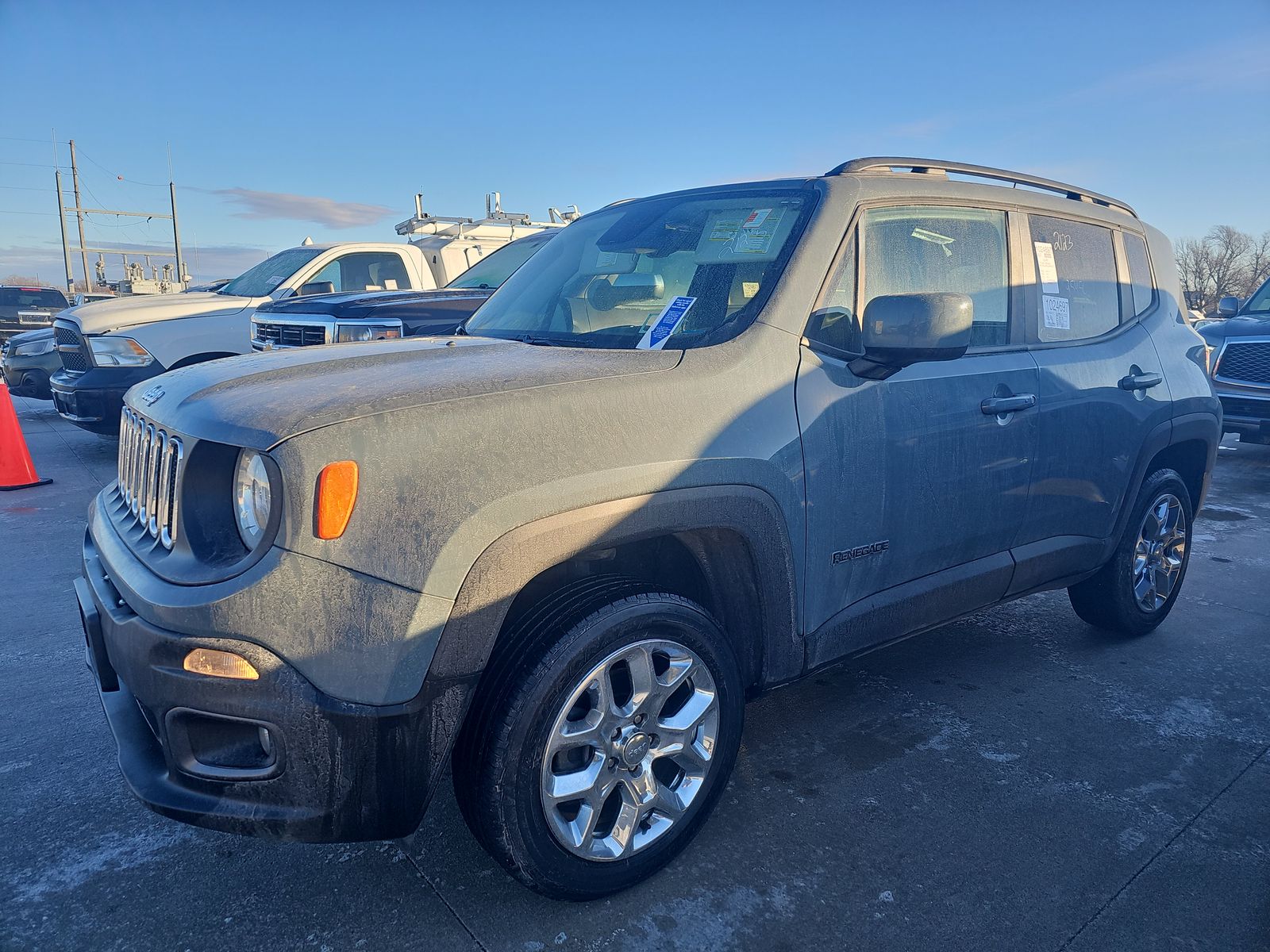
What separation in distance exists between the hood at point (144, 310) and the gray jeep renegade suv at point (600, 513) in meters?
5.83

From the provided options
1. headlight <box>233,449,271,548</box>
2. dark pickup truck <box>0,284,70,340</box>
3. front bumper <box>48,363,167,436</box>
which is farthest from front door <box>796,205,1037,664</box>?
dark pickup truck <box>0,284,70,340</box>

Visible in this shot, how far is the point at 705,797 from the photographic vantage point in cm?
250

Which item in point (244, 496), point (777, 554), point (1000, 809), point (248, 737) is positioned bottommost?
point (1000, 809)

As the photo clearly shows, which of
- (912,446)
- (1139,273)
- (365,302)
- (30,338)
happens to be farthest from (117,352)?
(1139,273)

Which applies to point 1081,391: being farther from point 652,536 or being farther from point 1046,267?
point 652,536

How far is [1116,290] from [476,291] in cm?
482

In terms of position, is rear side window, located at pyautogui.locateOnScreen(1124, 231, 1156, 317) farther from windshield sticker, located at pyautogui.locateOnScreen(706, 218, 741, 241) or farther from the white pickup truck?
the white pickup truck

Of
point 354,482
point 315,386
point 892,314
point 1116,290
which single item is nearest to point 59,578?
point 315,386

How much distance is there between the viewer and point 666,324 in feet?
9.04

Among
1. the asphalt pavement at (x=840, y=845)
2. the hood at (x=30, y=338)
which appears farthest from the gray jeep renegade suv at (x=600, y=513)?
the hood at (x=30, y=338)

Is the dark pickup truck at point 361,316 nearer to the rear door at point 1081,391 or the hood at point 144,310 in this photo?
the hood at point 144,310

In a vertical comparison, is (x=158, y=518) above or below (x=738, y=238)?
below

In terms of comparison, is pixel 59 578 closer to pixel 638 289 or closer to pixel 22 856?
pixel 22 856

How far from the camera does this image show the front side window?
29.7 ft
